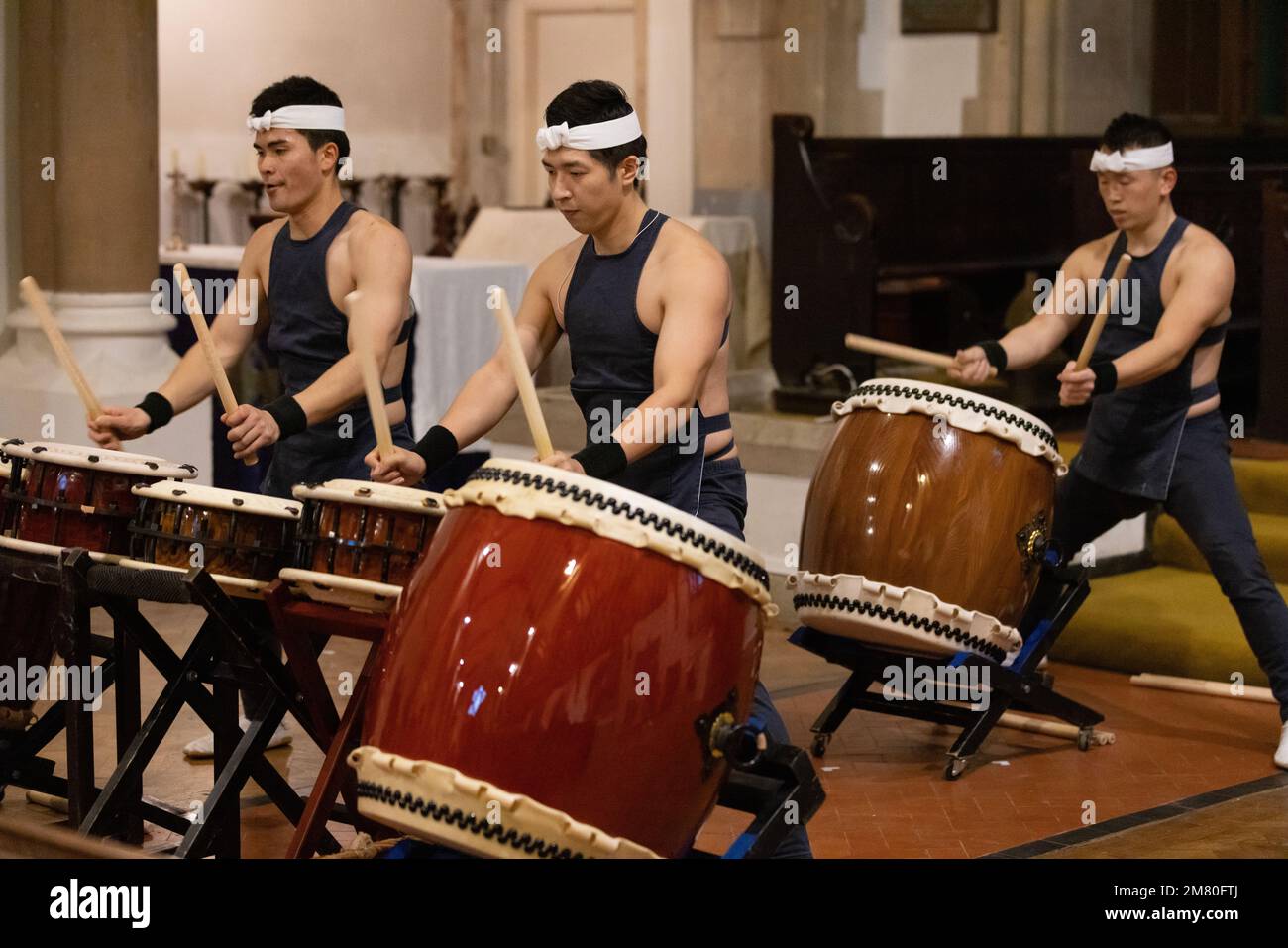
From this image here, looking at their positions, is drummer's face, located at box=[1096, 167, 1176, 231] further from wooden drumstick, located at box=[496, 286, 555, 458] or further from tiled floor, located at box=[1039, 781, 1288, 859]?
wooden drumstick, located at box=[496, 286, 555, 458]

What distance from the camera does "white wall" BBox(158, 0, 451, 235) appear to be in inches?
488

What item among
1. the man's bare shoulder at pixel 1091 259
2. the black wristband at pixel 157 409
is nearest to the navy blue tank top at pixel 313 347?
the black wristband at pixel 157 409

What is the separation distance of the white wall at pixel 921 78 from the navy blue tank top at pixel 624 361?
7241mm

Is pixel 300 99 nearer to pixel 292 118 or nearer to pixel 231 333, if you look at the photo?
pixel 292 118

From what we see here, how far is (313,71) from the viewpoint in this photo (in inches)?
496

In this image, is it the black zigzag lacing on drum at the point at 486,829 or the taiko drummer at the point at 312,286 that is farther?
the taiko drummer at the point at 312,286

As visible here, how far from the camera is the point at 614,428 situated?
12.6 ft

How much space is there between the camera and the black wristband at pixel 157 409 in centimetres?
466

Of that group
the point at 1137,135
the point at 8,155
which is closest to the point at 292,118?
the point at 1137,135

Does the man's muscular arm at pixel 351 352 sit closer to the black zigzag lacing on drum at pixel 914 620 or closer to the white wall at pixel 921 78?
the black zigzag lacing on drum at pixel 914 620

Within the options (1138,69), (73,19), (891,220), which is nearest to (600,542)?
(73,19)

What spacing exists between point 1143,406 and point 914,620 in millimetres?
1048

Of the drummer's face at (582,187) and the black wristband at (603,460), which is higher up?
the drummer's face at (582,187)

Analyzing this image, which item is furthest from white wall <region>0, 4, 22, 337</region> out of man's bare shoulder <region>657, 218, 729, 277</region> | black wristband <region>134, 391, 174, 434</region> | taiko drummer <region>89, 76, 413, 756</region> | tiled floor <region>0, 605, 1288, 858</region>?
man's bare shoulder <region>657, 218, 729, 277</region>
